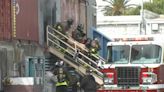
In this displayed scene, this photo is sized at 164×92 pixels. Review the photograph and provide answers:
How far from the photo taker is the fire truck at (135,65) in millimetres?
16797

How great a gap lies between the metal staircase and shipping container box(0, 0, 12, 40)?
4747 mm

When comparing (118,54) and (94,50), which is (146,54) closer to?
(118,54)

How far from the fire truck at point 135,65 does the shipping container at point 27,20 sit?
3.26 metres

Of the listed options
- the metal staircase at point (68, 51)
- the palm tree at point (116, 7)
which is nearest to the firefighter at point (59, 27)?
the metal staircase at point (68, 51)

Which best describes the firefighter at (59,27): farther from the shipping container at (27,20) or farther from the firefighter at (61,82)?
the firefighter at (61,82)

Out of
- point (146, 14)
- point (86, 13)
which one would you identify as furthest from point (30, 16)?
point (146, 14)

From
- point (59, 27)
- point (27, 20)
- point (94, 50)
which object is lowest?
point (94, 50)

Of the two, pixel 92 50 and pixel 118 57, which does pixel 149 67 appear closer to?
pixel 118 57

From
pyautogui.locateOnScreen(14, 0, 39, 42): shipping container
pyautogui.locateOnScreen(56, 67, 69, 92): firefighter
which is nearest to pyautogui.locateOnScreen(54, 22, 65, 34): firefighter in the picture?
pyautogui.locateOnScreen(14, 0, 39, 42): shipping container

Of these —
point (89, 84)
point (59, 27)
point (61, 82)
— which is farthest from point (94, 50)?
point (89, 84)

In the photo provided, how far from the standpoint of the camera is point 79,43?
22.9 m

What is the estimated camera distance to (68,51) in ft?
72.6

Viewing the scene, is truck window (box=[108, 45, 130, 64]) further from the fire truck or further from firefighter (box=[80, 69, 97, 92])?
firefighter (box=[80, 69, 97, 92])

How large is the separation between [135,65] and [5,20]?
4.65 meters
